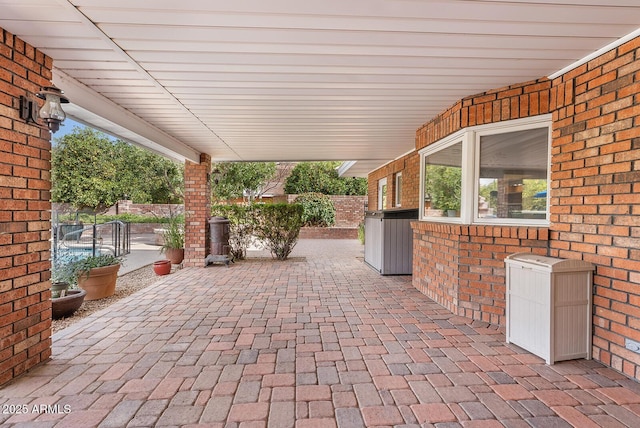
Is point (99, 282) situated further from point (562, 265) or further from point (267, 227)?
point (562, 265)

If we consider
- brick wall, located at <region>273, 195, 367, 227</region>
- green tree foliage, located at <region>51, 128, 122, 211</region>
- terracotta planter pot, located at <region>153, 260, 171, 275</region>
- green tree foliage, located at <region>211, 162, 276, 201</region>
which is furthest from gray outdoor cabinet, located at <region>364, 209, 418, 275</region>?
green tree foliage, located at <region>51, 128, 122, 211</region>

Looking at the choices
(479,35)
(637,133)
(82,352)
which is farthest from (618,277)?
(82,352)

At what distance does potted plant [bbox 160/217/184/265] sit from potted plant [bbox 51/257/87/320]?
3016 millimetres

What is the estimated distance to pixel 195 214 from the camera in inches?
277

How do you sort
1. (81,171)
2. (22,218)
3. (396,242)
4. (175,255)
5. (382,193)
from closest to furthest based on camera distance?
1. (22,218)
2. (396,242)
3. (175,255)
4. (382,193)
5. (81,171)

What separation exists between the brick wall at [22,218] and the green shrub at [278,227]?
17.7ft

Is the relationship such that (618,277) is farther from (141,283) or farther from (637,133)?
(141,283)

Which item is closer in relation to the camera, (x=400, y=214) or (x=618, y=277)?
(x=618, y=277)

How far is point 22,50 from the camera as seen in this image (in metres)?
2.41

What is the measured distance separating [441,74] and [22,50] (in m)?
3.47

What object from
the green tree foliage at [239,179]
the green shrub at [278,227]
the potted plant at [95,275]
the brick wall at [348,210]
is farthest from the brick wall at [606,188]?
the green tree foliage at [239,179]

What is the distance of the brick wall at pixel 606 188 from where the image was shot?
93.7 inches

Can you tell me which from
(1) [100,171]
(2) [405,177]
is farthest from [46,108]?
(1) [100,171]

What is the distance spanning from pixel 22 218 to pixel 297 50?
2472mm
